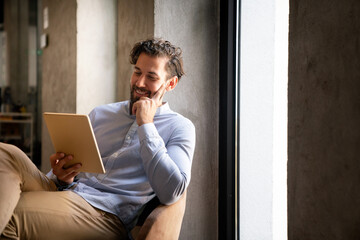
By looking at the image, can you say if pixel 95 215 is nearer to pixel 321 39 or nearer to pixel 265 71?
pixel 321 39

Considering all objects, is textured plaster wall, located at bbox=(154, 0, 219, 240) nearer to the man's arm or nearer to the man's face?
the man's face

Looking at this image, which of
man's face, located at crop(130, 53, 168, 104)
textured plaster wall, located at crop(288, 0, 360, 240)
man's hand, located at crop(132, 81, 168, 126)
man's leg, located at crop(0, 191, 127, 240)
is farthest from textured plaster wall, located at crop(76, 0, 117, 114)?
textured plaster wall, located at crop(288, 0, 360, 240)

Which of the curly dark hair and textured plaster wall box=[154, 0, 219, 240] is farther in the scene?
textured plaster wall box=[154, 0, 219, 240]

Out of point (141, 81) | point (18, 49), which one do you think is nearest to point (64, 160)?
point (141, 81)

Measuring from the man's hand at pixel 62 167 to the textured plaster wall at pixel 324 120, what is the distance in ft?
2.95

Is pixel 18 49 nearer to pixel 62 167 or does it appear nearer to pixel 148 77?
pixel 148 77

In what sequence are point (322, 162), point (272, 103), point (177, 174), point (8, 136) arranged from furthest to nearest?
point (8, 136)
point (272, 103)
point (177, 174)
point (322, 162)

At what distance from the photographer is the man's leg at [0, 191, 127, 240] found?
1345 mm

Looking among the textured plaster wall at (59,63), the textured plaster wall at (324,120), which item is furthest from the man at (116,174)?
the textured plaster wall at (59,63)

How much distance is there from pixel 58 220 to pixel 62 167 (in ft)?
0.86

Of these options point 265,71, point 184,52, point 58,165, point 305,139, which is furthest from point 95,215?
point 265,71

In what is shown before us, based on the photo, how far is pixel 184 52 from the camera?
91.4 inches

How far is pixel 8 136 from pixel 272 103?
504 centimetres

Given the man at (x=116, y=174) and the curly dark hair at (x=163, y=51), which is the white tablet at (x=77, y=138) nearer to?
the man at (x=116, y=174)
